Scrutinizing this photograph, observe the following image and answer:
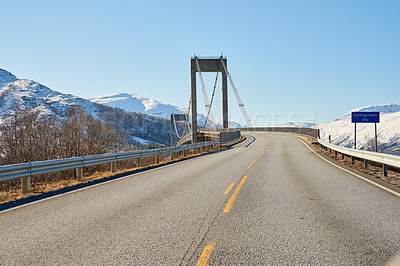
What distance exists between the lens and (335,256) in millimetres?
3311

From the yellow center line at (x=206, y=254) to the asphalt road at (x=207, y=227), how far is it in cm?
1

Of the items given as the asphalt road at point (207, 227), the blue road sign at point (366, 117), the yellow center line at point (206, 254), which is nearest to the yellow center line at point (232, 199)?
the asphalt road at point (207, 227)

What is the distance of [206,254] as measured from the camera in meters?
3.36

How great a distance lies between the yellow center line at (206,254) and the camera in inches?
124

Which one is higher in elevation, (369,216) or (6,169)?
(6,169)

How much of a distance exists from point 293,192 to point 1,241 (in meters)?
5.95

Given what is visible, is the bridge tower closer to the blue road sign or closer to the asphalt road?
the blue road sign

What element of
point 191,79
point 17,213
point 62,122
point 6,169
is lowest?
point 17,213

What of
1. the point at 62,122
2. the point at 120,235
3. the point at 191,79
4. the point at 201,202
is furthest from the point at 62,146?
the point at 191,79

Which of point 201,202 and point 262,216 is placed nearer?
point 262,216

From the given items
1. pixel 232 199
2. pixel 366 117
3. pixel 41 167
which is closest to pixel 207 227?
pixel 232 199

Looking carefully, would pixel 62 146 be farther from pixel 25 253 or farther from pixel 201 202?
pixel 25 253

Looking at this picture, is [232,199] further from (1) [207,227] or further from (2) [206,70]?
(2) [206,70]

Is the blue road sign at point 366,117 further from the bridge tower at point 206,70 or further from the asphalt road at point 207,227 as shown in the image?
the bridge tower at point 206,70
